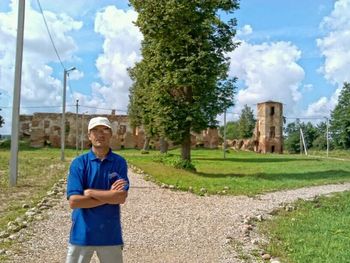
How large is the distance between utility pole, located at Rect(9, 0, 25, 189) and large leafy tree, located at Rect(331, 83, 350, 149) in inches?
2617

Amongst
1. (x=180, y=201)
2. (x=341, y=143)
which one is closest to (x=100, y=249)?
(x=180, y=201)

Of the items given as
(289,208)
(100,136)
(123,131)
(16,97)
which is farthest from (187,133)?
(123,131)

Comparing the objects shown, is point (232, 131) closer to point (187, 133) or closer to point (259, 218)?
point (187, 133)

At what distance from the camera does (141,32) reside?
26.5m

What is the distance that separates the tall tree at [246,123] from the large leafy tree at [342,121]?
16.0 m

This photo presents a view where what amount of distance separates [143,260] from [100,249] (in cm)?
322

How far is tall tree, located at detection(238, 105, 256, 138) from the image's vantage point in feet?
311

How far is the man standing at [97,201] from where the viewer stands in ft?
13.9

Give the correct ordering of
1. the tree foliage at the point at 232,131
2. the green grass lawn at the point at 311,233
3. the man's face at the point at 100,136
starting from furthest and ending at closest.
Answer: the tree foliage at the point at 232,131 < the green grass lawn at the point at 311,233 < the man's face at the point at 100,136

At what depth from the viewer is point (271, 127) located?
7444 centimetres

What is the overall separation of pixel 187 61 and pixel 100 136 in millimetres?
21352

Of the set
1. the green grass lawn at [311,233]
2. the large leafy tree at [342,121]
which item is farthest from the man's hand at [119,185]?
the large leafy tree at [342,121]

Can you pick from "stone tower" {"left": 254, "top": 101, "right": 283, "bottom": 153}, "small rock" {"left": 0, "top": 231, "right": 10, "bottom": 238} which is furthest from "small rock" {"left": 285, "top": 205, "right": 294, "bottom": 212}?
"stone tower" {"left": 254, "top": 101, "right": 283, "bottom": 153}

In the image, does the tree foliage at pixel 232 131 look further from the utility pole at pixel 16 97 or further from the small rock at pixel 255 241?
the small rock at pixel 255 241
